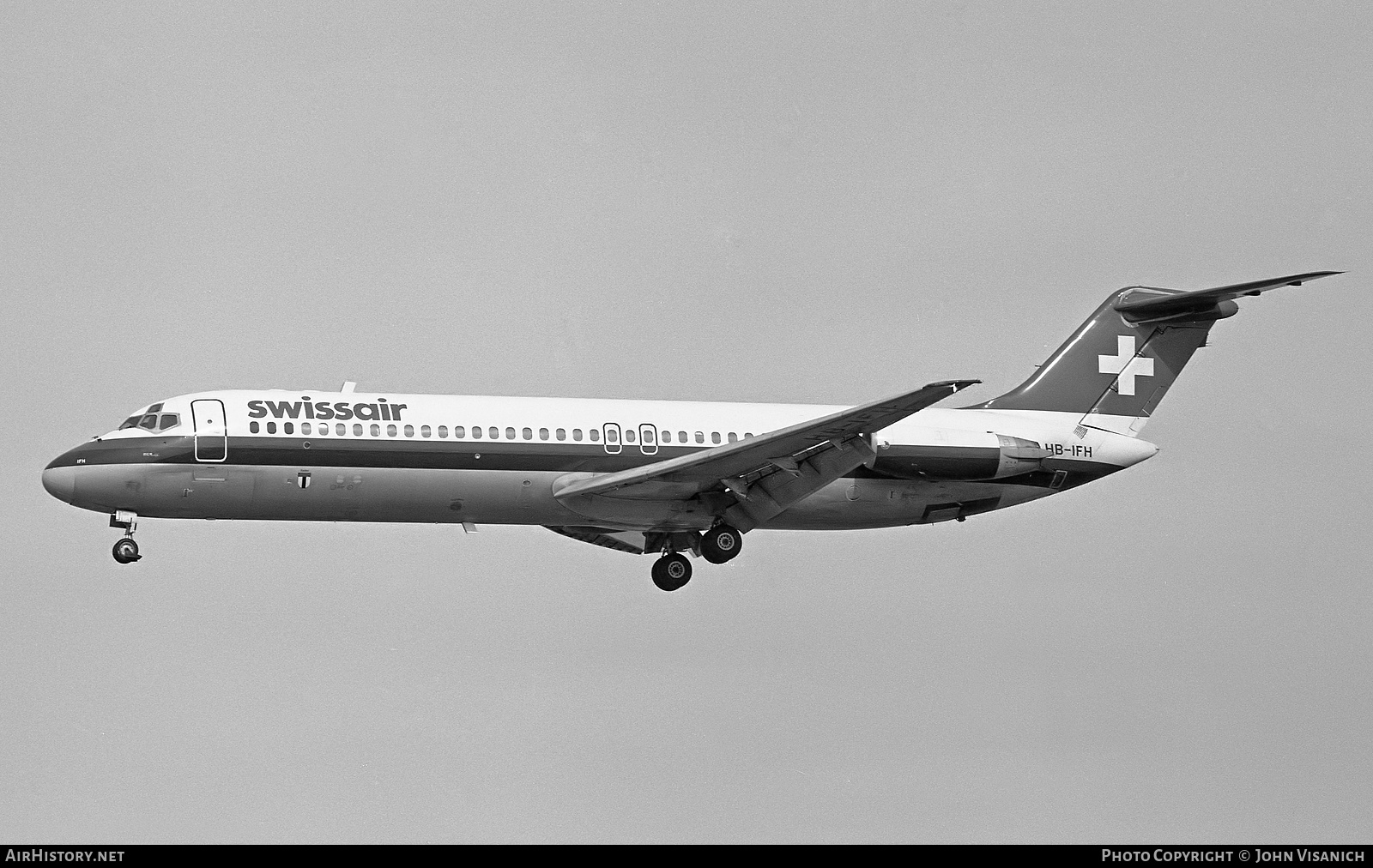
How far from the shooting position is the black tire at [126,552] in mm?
39250

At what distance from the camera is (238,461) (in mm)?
39406

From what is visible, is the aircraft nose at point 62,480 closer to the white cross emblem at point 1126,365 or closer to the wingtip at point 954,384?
the wingtip at point 954,384

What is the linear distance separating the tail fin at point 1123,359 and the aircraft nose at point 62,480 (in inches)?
771

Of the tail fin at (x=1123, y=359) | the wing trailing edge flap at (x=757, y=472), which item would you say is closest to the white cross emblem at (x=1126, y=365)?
the tail fin at (x=1123, y=359)

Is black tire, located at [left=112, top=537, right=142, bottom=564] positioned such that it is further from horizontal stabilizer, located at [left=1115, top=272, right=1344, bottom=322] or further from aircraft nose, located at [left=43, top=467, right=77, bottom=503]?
horizontal stabilizer, located at [left=1115, top=272, right=1344, bottom=322]

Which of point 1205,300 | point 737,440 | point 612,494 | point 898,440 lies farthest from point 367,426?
point 1205,300

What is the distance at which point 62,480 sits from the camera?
129ft

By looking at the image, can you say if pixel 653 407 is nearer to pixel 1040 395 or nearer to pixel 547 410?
pixel 547 410

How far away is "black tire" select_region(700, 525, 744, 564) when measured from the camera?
42562 millimetres

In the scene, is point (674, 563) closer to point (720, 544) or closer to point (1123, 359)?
point (720, 544)

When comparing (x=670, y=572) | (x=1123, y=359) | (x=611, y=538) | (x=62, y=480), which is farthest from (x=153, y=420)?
(x=1123, y=359)

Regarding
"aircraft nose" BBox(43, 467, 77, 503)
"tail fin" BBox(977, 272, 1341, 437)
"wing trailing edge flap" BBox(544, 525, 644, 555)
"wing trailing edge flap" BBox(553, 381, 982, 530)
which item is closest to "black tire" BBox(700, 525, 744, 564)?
"wing trailing edge flap" BBox(553, 381, 982, 530)

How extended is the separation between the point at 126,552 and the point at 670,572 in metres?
11.5
